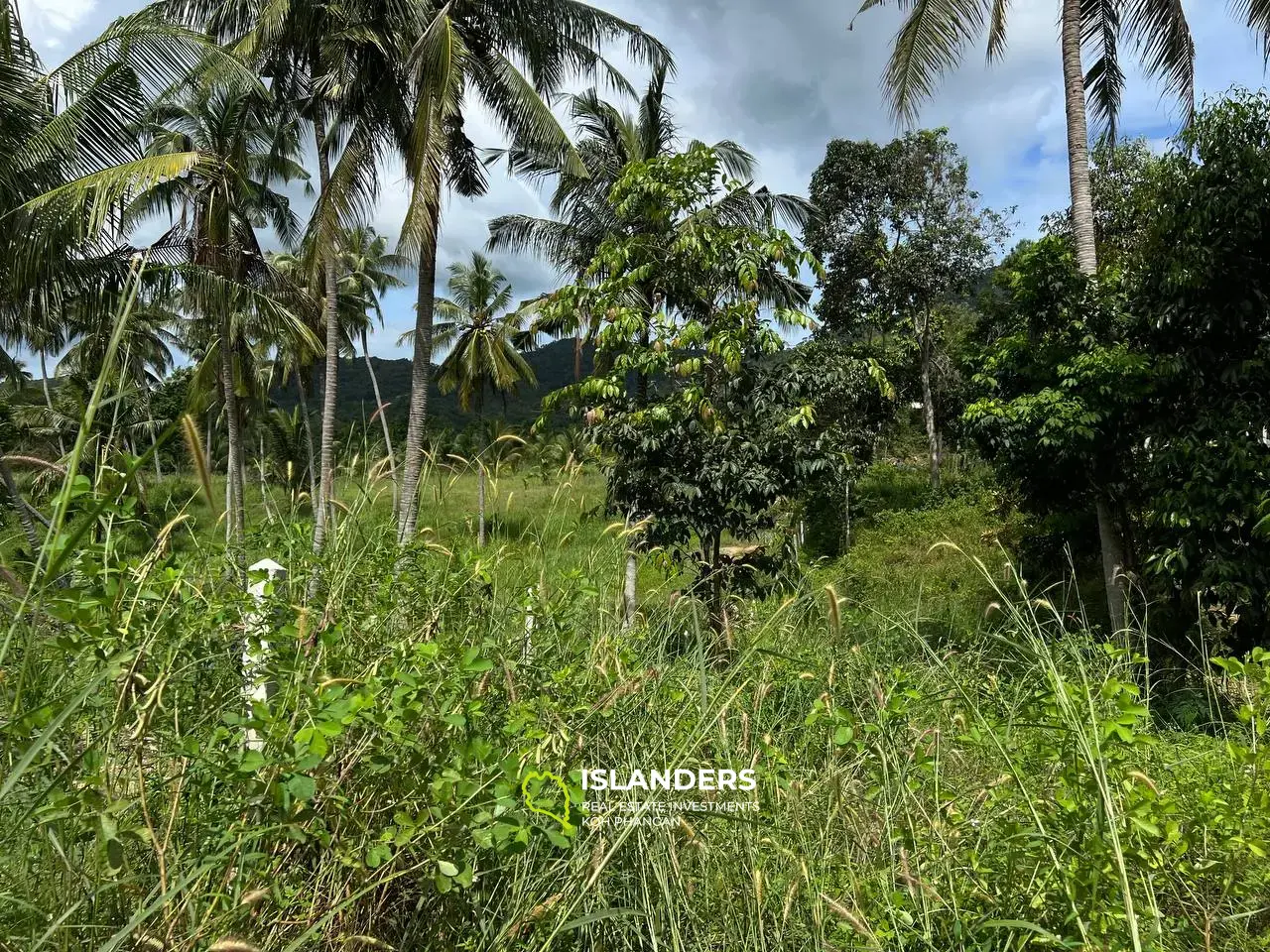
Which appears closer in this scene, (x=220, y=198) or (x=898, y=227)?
(x=220, y=198)

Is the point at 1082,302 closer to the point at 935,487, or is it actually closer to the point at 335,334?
the point at 335,334

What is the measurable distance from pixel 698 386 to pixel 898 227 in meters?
14.1

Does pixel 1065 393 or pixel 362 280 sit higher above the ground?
pixel 362 280

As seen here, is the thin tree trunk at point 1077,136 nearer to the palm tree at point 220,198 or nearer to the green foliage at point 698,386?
the green foliage at point 698,386

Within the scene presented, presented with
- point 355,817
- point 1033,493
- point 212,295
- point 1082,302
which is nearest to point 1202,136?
point 1082,302

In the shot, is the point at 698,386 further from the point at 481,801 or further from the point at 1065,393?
the point at 481,801

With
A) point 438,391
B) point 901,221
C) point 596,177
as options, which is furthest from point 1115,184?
point 438,391

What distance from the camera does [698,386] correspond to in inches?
221

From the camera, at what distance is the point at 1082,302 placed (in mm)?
7246

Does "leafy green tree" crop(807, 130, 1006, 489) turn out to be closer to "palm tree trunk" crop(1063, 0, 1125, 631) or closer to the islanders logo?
"palm tree trunk" crop(1063, 0, 1125, 631)

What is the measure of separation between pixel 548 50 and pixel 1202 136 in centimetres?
807

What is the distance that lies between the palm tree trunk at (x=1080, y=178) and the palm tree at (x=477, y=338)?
12718 millimetres

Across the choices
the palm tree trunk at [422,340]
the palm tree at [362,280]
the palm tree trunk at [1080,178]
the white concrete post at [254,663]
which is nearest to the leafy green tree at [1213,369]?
the palm tree trunk at [1080,178]

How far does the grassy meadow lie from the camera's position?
45.9 inches
